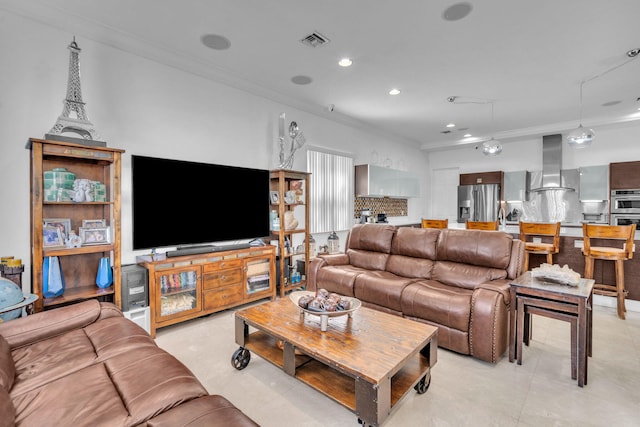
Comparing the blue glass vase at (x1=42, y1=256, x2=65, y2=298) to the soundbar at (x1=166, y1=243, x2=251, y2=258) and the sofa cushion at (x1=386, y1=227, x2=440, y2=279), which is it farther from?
the sofa cushion at (x1=386, y1=227, x2=440, y2=279)

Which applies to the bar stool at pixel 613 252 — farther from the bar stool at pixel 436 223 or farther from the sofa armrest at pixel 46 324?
the sofa armrest at pixel 46 324

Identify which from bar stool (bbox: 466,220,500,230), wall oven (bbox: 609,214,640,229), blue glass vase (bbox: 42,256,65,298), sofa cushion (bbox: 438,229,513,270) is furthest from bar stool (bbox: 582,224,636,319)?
blue glass vase (bbox: 42,256,65,298)

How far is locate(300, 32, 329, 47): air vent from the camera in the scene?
2.89 m

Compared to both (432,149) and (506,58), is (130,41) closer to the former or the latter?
(506,58)

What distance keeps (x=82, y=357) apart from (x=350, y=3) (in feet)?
9.92

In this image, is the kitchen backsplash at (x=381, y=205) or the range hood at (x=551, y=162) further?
the range hood at (x=551, y=162)

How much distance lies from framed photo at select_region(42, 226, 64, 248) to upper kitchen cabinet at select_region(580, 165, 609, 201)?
8175mm

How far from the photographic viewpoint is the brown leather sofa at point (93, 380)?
1.17 m

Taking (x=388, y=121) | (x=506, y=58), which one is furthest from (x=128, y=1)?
(x=388, y=121)

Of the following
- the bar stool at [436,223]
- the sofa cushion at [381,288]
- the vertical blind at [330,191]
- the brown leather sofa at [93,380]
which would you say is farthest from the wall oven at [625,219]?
the brown leather sofa at [93,380]

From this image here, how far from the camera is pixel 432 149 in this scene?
7949mm

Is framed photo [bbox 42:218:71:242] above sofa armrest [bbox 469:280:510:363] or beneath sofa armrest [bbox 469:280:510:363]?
above

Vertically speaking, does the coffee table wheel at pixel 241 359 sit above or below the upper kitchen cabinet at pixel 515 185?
below

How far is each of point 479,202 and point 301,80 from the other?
532cm
